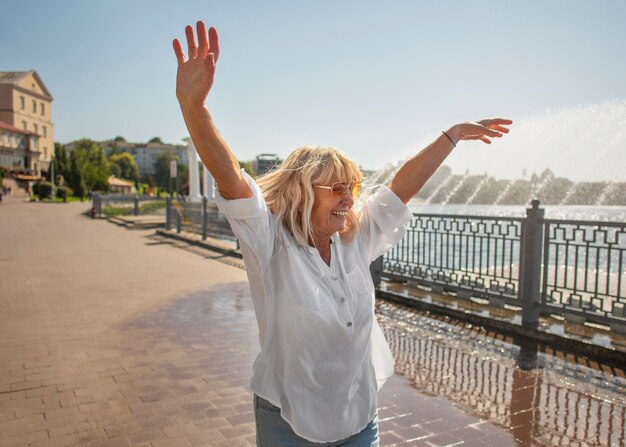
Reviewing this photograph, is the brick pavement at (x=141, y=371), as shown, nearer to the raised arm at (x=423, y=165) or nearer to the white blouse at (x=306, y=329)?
the white blouse at (x=306, y=329)

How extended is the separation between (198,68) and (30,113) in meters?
103

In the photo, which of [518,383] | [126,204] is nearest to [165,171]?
[126,204]

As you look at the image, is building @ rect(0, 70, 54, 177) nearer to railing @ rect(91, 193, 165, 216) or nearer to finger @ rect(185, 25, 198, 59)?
railing @ rect(91, 193, 165, 216)

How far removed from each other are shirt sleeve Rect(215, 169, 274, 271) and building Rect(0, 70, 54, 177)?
296 feet

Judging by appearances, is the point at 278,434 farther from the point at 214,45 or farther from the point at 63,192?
the point at 63,192

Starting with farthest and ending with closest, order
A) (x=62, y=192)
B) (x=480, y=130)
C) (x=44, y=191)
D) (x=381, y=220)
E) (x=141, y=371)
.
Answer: (x=44, y=191) < (x=62, y=192) < (x=141, y=371) < (x=480, y=130) < (x=381, y=220)

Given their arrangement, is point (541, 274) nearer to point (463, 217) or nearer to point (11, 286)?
point (463, 217)

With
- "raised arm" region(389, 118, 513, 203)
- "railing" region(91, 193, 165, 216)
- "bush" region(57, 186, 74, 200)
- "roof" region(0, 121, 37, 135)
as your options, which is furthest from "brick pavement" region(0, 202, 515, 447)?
"roof" region(0, 121, 37, 135)

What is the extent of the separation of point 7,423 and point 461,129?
3882 millimetres

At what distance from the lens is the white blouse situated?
6.00 feet

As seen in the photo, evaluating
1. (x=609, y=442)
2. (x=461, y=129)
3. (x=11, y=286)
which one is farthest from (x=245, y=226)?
(x=11, y=286)

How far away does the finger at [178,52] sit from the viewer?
176 centimetres

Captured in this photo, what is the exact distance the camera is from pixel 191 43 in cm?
174

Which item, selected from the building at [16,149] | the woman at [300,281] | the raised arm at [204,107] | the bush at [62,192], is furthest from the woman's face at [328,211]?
the building at [16,149]
